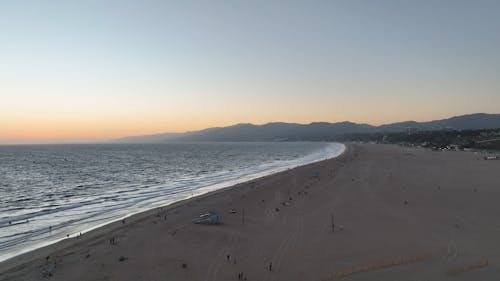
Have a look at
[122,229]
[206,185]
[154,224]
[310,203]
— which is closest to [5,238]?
[122,229]

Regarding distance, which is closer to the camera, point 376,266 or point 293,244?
point 376,266

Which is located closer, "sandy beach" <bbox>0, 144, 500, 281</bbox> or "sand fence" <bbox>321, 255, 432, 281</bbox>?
"sand fence" <bbox>321, 255, 432, 281</bbox>

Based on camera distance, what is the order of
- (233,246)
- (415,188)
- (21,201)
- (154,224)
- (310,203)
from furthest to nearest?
(415,188)
(21,201)
(310,203)
(154,224)
(233,246)

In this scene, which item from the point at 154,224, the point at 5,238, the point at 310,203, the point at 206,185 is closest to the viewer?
the point at 5,238

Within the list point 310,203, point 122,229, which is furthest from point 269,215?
point 122,229

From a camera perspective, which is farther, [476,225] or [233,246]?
[476,225]

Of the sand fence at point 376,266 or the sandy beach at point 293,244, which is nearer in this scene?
the sand fence at point 376,266

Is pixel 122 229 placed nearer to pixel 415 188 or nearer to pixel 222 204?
pixel 222 204
